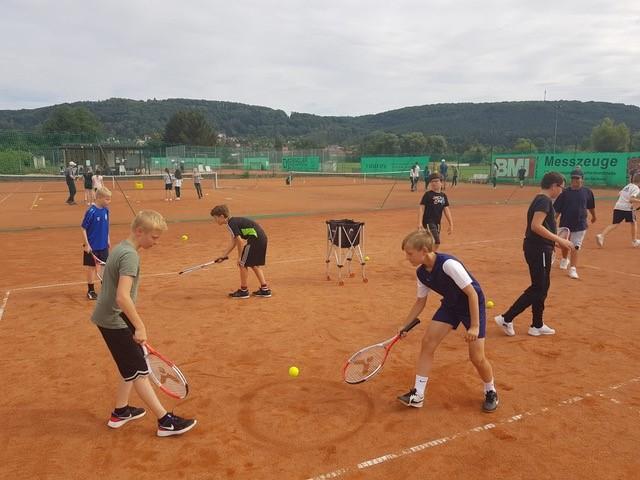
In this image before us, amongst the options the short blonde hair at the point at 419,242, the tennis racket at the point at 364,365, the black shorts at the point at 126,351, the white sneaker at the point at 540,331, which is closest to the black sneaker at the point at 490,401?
the tennis racket at the point at 364,365

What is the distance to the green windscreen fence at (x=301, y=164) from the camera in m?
60.0

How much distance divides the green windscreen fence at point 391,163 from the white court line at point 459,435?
4659cm

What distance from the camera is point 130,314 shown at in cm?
362

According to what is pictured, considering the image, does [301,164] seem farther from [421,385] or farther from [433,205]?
[421,385]

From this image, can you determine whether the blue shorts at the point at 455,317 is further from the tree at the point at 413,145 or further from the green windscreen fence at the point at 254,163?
the tree at the point at 413,145

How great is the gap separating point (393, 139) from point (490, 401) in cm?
8417

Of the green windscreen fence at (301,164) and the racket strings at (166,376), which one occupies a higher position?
the green windscreen fence at (301,164)

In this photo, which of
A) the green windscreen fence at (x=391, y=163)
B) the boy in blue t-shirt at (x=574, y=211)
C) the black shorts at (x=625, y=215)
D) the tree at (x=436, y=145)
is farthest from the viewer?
the tree at (x=436, y=145)

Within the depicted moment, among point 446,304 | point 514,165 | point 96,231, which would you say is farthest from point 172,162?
point 446,304

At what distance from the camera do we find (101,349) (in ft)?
19.8

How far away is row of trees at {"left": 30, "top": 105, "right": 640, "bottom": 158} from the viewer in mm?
66062

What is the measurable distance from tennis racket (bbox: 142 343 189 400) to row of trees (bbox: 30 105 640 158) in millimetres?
62059

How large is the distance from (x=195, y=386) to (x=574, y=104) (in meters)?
164

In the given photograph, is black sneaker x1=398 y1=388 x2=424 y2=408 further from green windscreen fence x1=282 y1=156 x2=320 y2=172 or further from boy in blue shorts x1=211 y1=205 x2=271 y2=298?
green windscreen fence x1=282 y1=156 x2=320 y2=172
